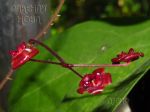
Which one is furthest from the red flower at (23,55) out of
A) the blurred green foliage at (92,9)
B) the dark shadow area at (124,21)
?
the blurred green foliage at (92,9)

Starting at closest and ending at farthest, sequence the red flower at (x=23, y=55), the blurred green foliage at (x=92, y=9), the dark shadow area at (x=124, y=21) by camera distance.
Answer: the red flower at (x=23, y=55)
the dark shadow area at (x=124, y=21)
the blurred green foliage at (x=92, y=9)

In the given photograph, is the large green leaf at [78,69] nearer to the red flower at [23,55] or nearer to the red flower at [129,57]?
the red flower at [129,57]

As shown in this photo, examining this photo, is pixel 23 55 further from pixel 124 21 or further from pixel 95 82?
pixel 124 21

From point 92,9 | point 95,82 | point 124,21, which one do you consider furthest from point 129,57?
point 92,9

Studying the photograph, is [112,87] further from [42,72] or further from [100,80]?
[42,72]

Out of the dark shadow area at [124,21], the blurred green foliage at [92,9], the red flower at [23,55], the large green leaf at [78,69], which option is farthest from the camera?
the blurred green foliage at [92,9]

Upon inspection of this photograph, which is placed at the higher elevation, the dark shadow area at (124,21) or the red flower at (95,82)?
the red flower at (95,82)
